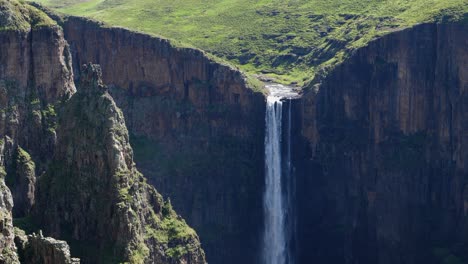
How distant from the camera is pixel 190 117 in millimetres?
131000

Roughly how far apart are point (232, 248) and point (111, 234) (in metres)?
41.5

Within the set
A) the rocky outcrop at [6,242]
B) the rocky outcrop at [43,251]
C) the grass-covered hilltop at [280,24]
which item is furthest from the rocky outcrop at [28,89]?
the grass-covered hilltop at [280,24]

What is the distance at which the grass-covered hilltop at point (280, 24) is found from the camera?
135750 millimetres

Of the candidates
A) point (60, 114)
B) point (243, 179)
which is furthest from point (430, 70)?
point (60, 114)

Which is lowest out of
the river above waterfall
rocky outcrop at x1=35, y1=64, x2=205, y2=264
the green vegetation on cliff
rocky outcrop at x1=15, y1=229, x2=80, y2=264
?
rocky outcrop at x1=15, y1=229, x2=80, y2=264

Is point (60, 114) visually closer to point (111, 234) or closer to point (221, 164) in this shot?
point (111, 234)

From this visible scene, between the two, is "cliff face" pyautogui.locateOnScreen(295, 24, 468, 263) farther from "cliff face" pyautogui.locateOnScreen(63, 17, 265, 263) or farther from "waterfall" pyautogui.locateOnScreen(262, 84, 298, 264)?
"cliff face" pyautogui.locateOnScreen(63, 17, 265, 263)

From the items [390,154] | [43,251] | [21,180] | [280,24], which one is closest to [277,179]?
[390,154]

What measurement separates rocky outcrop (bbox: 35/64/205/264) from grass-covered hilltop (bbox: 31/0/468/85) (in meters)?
43.5

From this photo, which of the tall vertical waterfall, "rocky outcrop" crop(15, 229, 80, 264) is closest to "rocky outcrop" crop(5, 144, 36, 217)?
"rocky outcrop" crop(15, 229, 80, 264)

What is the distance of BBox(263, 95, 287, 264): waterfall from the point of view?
129125 mm

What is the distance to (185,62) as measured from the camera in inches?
5157

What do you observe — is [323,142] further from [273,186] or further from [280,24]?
[280,24]

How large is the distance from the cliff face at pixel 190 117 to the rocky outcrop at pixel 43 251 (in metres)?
58.6
